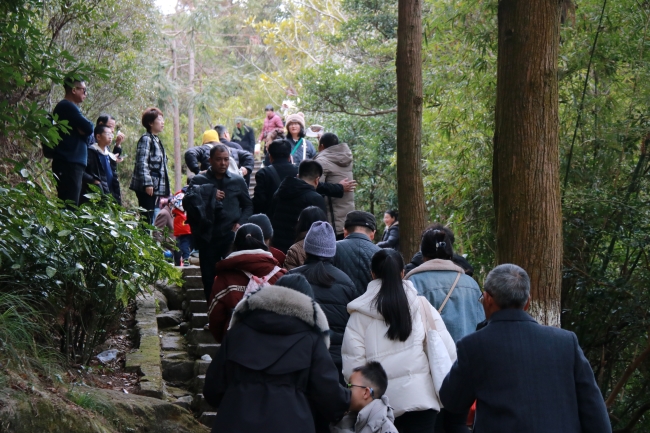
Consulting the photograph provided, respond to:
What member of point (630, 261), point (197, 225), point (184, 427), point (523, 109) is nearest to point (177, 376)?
point (197, 225)

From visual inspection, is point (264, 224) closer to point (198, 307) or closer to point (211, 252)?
point (211, 252)

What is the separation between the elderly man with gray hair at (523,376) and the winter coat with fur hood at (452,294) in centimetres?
159

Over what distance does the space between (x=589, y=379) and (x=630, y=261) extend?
228 inches

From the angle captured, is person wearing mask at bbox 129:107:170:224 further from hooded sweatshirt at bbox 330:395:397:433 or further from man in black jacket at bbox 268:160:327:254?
hooded sweatshirt at bbox 330:395:397:433

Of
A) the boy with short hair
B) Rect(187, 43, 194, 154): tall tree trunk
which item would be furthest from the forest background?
Rect(187, 43, 194, 154): tall tree trunk

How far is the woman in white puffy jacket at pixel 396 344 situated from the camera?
193 inches

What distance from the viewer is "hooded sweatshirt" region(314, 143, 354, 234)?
967cm

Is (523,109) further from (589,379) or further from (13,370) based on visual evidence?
(13,370)

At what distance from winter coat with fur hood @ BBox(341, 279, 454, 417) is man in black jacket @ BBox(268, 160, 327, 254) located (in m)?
3.76

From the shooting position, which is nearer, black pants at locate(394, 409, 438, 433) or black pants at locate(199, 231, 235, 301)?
black pants at locate(394, 409, 438, 433)

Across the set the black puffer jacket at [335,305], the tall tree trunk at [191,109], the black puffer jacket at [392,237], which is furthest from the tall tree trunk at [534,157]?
the tall tree trunk at [191,109]

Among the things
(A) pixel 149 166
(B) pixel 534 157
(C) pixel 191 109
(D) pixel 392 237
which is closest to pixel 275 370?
(B) pixel 534 157

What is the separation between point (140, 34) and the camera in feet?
54.4

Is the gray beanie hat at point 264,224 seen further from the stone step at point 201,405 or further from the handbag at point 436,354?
the handbag at point 436,354
